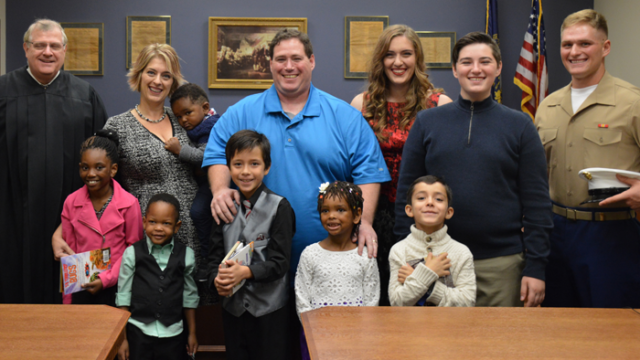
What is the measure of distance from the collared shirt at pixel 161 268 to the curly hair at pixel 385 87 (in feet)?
3.74

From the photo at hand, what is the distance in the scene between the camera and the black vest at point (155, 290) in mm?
2305

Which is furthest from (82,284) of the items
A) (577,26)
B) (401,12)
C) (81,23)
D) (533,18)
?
(533,18)

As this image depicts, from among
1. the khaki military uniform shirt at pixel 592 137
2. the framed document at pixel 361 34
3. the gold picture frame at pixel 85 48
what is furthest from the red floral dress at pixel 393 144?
the gold picture frame at pixel 85 48

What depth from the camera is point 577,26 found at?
2389 mm

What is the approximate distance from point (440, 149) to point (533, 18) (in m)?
3.44

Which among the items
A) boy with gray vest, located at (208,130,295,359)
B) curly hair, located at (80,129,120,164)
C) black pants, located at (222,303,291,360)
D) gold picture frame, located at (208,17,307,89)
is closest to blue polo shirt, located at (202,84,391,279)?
boy with gray vest, located at (208,130,295,359)

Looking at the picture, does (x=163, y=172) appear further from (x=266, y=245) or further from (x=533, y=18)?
(x=533, y=18)

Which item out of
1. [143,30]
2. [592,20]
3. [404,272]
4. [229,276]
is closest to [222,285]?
[229,276]

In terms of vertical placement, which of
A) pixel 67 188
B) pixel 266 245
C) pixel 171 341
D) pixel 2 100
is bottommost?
pixel 171 341

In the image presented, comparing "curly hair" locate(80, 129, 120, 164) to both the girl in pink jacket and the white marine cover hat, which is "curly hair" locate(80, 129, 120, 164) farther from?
the white marine cover hat

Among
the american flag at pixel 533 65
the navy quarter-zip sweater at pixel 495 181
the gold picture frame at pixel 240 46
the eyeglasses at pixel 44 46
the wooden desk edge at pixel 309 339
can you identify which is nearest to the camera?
the wooden desk edge at pixel 309 339

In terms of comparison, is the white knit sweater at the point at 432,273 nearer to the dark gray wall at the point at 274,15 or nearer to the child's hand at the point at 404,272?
the child's hand at the point at 404,272

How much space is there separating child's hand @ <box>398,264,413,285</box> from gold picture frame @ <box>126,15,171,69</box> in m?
3.91

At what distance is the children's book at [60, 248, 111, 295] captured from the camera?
2.27 m
